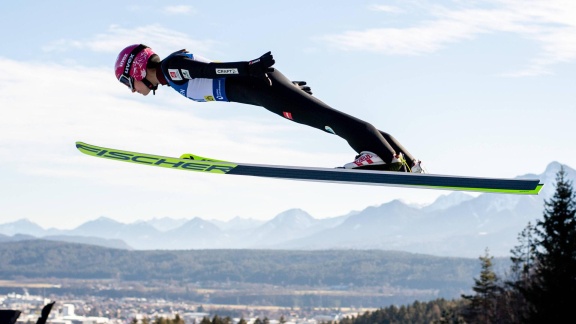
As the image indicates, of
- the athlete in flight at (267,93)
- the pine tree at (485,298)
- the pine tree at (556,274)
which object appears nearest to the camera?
the athlete in flight at (267,93)

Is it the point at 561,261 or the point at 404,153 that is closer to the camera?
the point at 404,153

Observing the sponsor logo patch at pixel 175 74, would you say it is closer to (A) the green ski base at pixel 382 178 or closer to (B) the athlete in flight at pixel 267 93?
(B) the athlete in flight at pixel 267 93

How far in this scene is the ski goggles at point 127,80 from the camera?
9.85 metres

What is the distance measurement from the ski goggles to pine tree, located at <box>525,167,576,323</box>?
149 feet

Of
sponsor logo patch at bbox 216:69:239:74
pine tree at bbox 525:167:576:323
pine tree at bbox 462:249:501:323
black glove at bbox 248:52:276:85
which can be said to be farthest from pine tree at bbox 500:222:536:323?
black glove at bbox 248:52:276:85

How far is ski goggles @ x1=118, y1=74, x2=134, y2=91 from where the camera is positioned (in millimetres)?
9855

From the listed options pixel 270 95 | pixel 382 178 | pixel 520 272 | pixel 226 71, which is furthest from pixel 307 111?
pixel 520 272

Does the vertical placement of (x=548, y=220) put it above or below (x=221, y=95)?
above

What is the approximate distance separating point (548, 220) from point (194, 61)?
5238 cm

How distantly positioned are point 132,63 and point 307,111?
94.3 inches

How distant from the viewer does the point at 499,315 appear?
92.6 metres

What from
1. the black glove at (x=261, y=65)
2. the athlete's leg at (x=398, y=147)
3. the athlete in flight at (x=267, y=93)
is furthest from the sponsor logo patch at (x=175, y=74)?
the athlete's leg at (x=398, y=147)

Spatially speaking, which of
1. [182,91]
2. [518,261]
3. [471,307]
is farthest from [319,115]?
[471,307]

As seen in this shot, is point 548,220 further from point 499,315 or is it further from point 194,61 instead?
point 194,61
